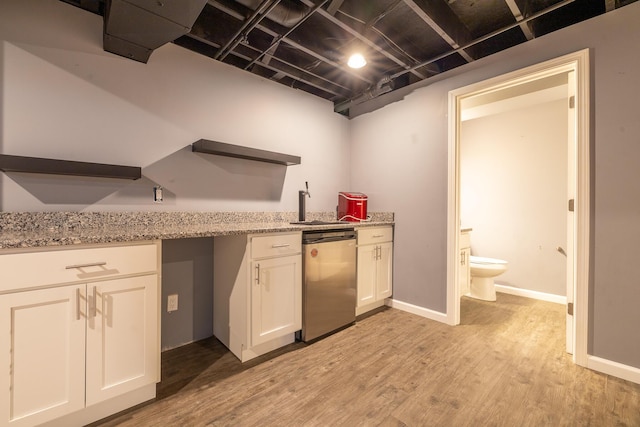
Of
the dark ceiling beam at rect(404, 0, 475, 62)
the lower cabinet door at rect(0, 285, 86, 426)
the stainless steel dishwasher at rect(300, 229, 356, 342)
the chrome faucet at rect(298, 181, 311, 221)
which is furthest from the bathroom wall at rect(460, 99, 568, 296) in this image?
the lower cabinet door at rect(0, 285, 86, 426)

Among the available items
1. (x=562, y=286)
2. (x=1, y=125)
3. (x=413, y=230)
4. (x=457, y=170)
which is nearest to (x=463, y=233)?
(x=413, y=230)

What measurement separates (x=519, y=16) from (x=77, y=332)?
3.28m

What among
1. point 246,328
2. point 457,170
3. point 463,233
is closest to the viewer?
point 246,328

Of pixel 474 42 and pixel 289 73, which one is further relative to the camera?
pixel 289 73

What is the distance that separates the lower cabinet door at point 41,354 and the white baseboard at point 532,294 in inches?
169

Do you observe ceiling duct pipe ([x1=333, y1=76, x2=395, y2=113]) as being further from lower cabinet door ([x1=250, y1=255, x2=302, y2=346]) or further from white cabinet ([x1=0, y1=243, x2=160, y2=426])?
white cabinet ([x1=0, y1=243, x2=160, y2=426])

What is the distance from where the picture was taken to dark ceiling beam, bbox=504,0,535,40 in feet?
5.83

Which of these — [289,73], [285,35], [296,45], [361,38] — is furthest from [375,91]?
[285,35]

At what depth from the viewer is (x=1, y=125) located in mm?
1556

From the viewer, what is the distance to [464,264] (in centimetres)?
316

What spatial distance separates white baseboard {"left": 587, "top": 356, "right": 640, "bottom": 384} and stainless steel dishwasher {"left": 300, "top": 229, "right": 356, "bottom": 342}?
1691mm

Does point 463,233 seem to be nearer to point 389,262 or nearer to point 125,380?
point 389,262

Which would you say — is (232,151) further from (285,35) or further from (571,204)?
(571,204)

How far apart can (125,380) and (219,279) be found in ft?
2.93
